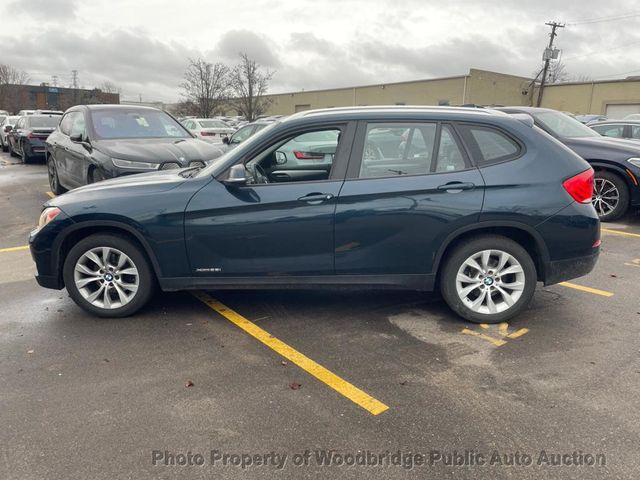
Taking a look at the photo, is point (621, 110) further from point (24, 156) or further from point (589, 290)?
point (589, 290)

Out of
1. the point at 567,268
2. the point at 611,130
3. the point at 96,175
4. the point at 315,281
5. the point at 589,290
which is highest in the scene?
the point at 611,130

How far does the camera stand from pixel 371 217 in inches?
153

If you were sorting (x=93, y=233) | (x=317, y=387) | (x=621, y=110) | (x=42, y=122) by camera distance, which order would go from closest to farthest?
1. (x=317, y=387)
2. (x=93, y=233)
3. (x=42, y=122)
4. (x=621, y=110)

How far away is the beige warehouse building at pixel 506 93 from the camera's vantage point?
4097cm

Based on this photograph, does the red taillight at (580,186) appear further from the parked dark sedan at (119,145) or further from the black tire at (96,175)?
the black tire at (96,175)

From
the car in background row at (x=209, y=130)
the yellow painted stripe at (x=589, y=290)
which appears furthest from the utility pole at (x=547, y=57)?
the yellow painted stripe at (x=589, y=290)

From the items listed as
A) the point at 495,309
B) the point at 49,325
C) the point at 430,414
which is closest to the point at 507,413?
the point at 430,414

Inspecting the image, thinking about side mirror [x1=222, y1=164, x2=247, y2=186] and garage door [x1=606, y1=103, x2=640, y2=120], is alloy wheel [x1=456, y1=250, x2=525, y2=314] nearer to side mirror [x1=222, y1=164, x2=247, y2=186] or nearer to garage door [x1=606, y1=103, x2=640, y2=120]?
side mirror [x1=222, y1=164, x2=247, y2=186]

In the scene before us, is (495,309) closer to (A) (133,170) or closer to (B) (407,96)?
(A) (133,170)

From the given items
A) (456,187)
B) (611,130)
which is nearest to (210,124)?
(611,130)

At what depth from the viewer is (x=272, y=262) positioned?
13.1ft

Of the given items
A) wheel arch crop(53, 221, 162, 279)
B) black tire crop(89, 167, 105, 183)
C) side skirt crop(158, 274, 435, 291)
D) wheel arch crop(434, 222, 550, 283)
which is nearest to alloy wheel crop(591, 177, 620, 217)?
wheel arch crop(434, 222, 550, 283)

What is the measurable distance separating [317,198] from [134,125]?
17.5ft

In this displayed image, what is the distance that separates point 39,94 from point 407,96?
56.5 m
